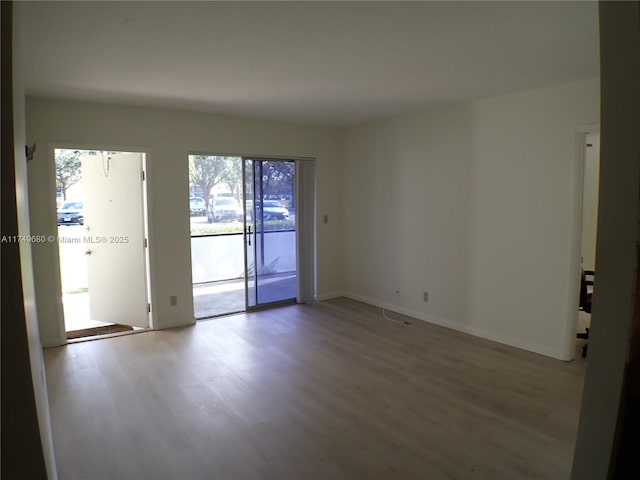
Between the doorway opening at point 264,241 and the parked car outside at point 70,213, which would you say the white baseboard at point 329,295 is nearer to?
the doorway opening at point 264,241

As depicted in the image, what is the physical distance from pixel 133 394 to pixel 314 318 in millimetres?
2423

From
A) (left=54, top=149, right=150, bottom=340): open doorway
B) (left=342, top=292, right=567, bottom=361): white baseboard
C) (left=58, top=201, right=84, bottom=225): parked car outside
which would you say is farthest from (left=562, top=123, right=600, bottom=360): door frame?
(left=58, top=201, right=84, bottom=225): parked car outside

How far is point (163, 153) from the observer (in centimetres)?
465

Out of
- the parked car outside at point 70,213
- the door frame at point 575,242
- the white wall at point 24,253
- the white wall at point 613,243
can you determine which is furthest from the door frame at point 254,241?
the white wall at point 613,243

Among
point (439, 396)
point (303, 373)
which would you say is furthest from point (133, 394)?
point (439, 396)

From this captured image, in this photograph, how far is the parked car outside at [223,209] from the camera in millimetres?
8391

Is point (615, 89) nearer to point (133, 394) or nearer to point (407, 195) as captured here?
point (133, 394)

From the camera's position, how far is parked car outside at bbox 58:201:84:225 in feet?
23.3

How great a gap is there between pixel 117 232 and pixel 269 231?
6.00 feet

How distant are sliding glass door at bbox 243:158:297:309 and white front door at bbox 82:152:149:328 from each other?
4.19ft

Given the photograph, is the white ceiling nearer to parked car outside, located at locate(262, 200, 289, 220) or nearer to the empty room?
the empty room

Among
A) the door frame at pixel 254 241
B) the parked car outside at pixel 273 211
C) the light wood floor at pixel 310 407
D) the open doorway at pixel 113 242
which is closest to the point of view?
the light wood floor at pixel 310 407

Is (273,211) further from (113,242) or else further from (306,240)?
(113,242)

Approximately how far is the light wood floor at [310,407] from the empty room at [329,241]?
0.02m
